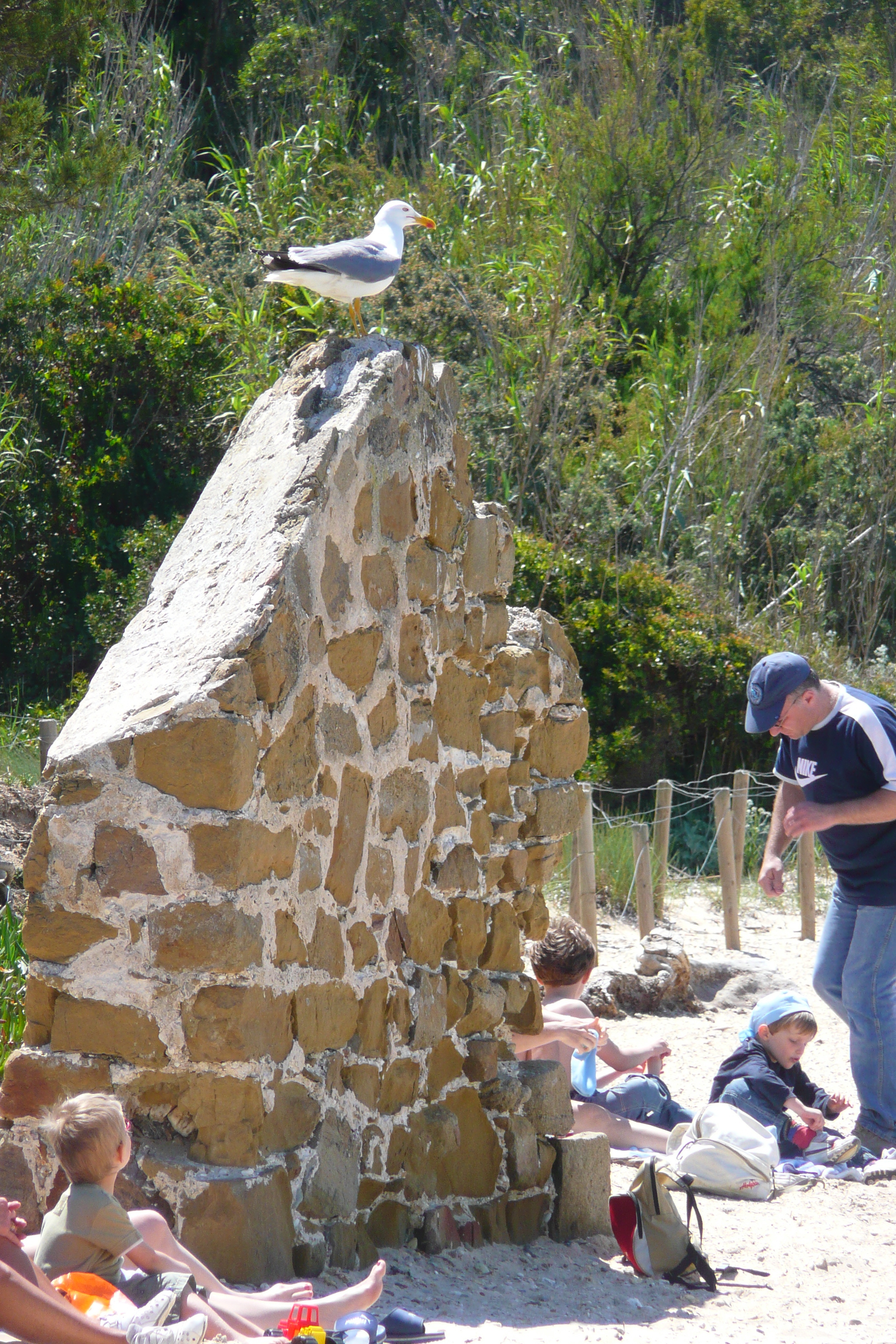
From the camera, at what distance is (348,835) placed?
2.79 m

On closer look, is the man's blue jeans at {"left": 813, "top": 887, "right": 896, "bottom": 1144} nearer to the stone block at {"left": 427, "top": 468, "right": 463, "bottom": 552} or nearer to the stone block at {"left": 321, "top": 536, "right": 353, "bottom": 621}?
the stone block at {"left": 427, "top": 468, "right": 463, "bottom": 552}

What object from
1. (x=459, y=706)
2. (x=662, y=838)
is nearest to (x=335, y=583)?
(x=459, y=706)

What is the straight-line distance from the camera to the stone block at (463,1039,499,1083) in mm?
3229

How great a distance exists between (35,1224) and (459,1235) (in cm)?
103

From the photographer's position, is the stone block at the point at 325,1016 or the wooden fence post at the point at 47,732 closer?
the stone block at the point at 325,1016

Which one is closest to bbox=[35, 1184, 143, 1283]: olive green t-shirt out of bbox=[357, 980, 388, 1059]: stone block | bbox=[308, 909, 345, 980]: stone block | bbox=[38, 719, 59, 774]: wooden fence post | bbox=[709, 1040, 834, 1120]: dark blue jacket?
bbox=[308, 909, 345, 980]: stone block

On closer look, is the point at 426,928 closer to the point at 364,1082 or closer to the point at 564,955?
the point at 364,1082

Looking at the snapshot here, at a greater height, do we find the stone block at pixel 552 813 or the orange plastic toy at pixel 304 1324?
the stone block at pixel 552 813

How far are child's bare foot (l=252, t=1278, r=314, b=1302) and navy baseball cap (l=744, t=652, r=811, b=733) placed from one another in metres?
2.05

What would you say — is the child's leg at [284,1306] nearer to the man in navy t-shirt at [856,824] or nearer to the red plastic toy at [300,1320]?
the red plastic toy at [300,1320]

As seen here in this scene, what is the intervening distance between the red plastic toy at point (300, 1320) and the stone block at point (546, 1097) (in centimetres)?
122

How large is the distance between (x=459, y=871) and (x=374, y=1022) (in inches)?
19.9

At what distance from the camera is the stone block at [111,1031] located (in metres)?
2.37

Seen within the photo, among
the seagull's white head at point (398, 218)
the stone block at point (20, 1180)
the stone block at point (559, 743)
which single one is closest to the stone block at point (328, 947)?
the stone block at point (20, 1180)
